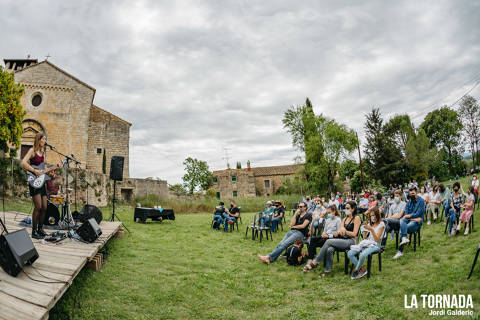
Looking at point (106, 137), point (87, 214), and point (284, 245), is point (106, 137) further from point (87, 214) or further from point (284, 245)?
point (284, 245)

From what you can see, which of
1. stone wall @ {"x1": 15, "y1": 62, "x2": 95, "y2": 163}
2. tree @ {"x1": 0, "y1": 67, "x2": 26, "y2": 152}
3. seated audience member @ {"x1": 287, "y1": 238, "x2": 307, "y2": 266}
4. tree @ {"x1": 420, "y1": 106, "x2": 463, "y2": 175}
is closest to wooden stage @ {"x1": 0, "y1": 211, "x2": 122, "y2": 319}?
seated audience member @ {"x1": 287, "y1": 238, "x2": 307, "y2": 266}

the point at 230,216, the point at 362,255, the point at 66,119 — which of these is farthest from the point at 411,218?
the point at 66,119

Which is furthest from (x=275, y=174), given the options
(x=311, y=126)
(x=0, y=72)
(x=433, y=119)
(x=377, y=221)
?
(x=377, y=221)

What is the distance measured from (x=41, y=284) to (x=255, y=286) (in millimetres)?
3371

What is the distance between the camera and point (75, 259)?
4.01 m

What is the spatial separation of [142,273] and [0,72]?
51.4 feet

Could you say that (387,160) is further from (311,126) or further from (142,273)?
(142,273)

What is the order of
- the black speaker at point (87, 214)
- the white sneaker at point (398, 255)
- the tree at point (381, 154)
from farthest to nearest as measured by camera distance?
the tree at point (381, 154), the black speaker at point (87, 214), the white sneaker at point (398, 255)

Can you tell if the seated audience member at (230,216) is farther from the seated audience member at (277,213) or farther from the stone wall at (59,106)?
the stone wall at (59,106)

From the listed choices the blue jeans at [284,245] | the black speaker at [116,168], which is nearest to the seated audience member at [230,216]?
the black speaker at [116,168]

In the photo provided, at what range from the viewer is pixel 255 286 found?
5316mm

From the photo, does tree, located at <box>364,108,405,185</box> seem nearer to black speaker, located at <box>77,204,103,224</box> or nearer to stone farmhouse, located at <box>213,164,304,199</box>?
stone farmhouse, located at <box>213,164,304,199</box>

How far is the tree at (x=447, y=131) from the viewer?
1566 inches

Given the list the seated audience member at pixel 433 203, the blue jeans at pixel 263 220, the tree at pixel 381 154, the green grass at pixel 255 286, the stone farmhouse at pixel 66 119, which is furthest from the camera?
the tree at pixel 381 154
